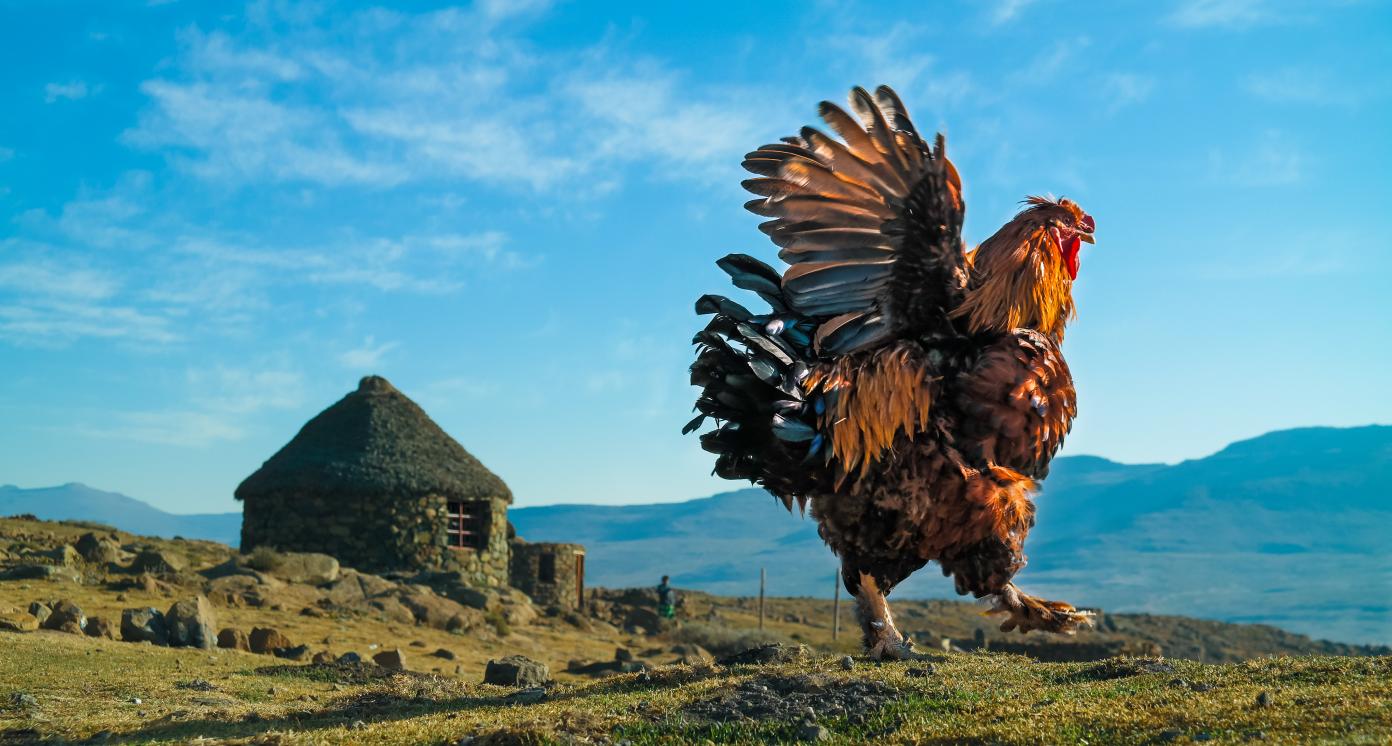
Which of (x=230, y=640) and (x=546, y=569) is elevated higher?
(x=546, y=569)

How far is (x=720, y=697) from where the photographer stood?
9.49 metres

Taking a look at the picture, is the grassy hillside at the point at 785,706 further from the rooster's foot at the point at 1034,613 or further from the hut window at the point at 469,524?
the hut window at the point at 469,524

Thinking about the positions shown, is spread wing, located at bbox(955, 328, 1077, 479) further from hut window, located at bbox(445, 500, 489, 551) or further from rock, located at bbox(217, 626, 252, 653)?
hut window, located at bbox(445, 500, 489, 551)

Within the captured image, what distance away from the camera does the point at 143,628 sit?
1945cm

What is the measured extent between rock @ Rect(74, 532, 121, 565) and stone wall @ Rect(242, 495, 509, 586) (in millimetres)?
7798

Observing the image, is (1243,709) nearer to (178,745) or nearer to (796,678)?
(796,678)

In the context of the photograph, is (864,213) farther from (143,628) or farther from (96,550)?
(96,550)

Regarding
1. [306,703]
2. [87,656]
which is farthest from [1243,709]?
[87,656]

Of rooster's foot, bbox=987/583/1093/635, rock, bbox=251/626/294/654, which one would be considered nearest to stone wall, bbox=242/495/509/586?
rock, bbox=251/626/294/654

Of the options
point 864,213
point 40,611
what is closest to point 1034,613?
point 864,213

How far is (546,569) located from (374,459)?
878 centimetres

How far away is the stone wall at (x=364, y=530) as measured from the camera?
39188 millimetres

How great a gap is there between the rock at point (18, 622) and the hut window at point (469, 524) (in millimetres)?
21922

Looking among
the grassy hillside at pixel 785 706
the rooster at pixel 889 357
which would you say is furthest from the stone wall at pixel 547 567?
the rooster at pixel 889 357
